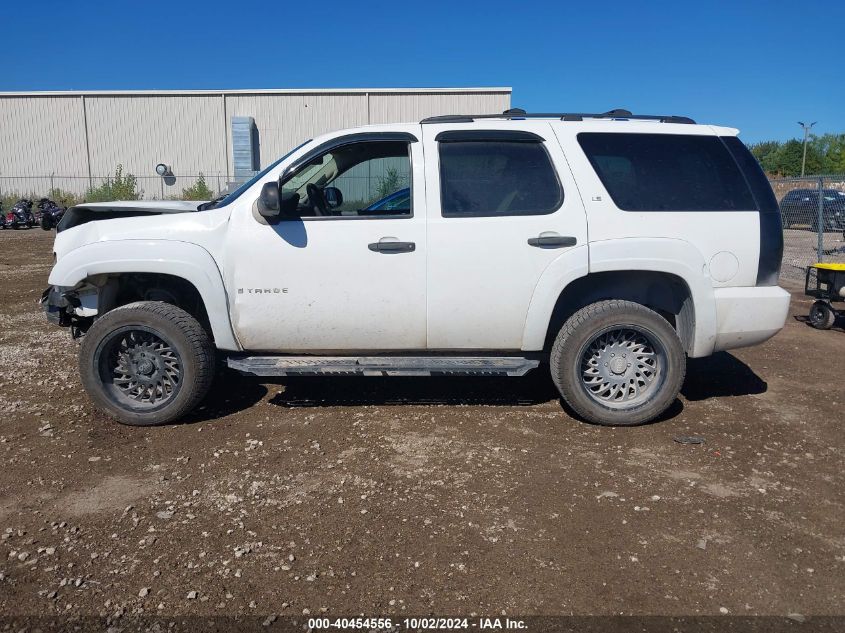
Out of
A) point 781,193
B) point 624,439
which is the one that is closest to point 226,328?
point 624,439

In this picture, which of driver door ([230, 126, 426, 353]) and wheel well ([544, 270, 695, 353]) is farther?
wheel well ([544, 270, 695, 353])

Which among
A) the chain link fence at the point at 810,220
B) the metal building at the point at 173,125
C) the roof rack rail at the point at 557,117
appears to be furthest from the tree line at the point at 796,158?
the roof rack rail at the point at 557,117

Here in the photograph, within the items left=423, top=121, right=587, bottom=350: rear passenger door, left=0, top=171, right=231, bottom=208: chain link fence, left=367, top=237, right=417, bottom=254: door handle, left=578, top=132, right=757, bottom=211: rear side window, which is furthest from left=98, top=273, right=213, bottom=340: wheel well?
left=0, top=171, right=231, bottom=208: chain link fence

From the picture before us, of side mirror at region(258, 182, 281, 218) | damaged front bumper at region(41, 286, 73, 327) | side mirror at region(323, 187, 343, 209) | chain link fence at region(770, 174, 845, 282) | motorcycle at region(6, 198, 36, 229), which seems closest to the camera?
side mirror at region(258, 182, 281, 218)

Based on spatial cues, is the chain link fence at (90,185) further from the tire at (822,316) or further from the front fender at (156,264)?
the front fender at (156,264)

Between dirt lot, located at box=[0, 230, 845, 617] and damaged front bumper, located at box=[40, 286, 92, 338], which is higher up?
damaged front bumper, located at box=[40, 286, 92, 338]

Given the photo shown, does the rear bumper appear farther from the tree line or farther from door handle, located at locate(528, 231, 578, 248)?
the tree line

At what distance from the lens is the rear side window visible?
482cm

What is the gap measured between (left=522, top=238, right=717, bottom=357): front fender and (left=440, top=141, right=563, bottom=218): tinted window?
44 cm

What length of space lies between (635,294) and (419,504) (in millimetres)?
2491

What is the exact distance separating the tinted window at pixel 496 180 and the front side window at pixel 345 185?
0.31m

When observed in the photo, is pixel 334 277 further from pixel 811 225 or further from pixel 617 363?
pixel 811 225

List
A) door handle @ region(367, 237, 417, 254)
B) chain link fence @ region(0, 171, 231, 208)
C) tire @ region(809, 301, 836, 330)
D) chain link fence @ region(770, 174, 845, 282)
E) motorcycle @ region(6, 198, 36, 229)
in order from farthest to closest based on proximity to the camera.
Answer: chain link fence @ region(0, 171, 231, 208) → motorcycle @ region(6, 198, 36, 229) → chain link fence @ region(770, 174, 845, 282) → tire @ region(809, 301, 836, 330) → door handle @ region(367, 237, 417, 254)

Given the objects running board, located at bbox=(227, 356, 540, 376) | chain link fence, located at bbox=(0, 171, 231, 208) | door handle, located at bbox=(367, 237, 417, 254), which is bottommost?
running board, located at bbox=(227, 356, 540, 376)
